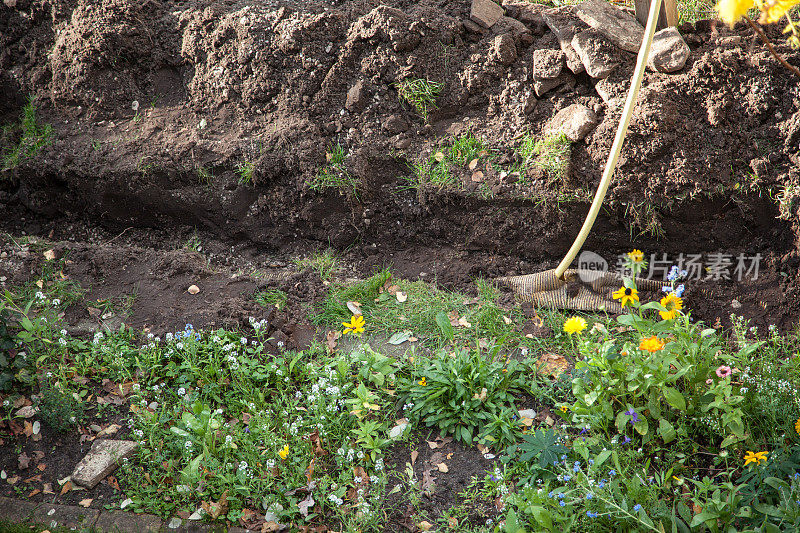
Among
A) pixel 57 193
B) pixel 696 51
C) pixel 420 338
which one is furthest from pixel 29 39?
pixel 696 51

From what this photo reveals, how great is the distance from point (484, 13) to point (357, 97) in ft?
3.67

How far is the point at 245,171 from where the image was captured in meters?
3.99

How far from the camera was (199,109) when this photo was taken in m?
4.36

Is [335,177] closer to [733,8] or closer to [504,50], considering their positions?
[504,50]

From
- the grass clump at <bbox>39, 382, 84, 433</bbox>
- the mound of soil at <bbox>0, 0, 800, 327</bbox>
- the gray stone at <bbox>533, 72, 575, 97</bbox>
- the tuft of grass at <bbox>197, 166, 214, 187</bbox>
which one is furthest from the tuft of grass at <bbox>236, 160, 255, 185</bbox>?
the gray stone at <bbox>533, 72, 575, 97</bbox>

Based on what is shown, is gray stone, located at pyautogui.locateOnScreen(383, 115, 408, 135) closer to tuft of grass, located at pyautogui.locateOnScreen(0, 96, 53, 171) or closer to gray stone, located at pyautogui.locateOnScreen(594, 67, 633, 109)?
gray stone, located at pyautogui.locateOnScreen(594, 67, 633, 109)

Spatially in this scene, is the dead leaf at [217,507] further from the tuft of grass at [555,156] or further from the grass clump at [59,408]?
the tuft of grass at [555,156]

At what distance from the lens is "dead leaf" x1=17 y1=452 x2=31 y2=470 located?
106 inches

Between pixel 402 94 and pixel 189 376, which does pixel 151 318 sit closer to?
pixel 189 376

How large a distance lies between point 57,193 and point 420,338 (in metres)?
3.06

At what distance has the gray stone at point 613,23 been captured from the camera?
3.73 meters

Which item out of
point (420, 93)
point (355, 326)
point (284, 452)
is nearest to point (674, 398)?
point (355, 326)

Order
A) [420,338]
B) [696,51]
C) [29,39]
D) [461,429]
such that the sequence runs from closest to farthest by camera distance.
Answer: [461,429] → [420,338] → [696,51] → [29,39]

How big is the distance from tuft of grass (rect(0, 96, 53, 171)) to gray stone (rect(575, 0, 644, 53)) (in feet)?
13.3
